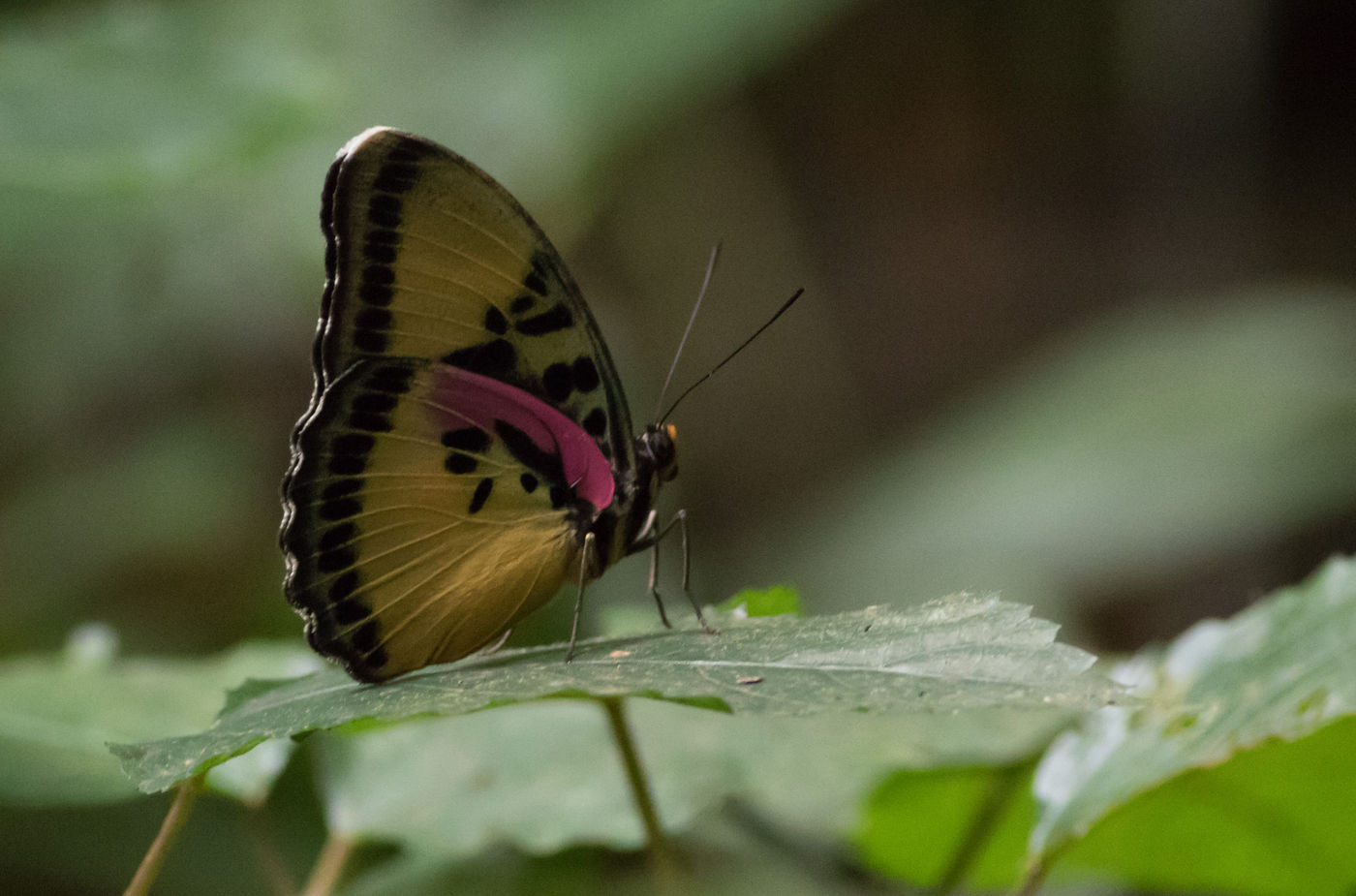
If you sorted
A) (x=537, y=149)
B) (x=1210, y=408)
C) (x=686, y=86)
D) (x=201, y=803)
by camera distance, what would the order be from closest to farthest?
(x=201, y=803), (x=537, y=149), (x=686, y=86), (x=1210, y=408)

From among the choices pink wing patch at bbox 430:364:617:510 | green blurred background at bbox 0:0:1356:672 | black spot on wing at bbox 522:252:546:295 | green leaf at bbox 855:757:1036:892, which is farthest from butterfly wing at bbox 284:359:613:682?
green blurred background at bbox 0:0:1356:672

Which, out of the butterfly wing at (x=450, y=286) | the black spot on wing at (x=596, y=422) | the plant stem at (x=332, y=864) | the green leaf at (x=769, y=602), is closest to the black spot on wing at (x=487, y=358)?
the butterfly wing at (x=450, y=286)

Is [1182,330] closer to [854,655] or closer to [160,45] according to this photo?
[160,45]

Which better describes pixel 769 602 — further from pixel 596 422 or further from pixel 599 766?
pixel 599 766

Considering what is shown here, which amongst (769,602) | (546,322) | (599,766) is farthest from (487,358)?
(599,766)

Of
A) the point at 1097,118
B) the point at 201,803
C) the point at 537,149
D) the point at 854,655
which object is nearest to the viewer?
the point at 854,655

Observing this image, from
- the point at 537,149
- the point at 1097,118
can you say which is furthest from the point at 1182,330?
the point at 537,149

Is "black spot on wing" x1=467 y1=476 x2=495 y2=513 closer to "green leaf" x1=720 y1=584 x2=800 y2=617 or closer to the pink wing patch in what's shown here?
the pink wing patch
